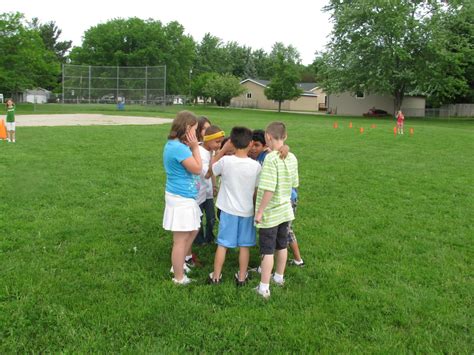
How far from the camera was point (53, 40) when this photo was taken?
8231 cm

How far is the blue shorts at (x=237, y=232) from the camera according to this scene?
3715 millimetres

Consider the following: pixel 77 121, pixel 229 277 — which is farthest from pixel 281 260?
pixel 77 121

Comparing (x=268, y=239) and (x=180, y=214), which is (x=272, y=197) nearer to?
(x=268, y=239)

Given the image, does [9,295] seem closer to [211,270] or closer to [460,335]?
[211,270]

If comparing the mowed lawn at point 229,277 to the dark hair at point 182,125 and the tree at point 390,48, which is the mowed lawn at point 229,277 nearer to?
the dark hair at point 182,125

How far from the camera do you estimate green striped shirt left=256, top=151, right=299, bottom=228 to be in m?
3.50

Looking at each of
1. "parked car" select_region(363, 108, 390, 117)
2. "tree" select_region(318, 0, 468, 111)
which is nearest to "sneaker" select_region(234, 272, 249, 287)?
"tree" select_region(318, 0, 468, 111)

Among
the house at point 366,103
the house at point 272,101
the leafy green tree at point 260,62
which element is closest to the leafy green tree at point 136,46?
the house at point 272,101

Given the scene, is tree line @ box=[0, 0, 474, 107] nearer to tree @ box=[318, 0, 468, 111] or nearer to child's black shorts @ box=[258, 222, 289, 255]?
tree @ box=[318, 0, 468, 111]

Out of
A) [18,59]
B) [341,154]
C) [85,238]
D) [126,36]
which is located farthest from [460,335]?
[126,36]

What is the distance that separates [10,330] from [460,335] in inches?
123

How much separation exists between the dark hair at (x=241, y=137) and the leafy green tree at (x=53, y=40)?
85.5 meters

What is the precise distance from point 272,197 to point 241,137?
0.55 metres

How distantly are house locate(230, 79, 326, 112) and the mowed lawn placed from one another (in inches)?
2320
